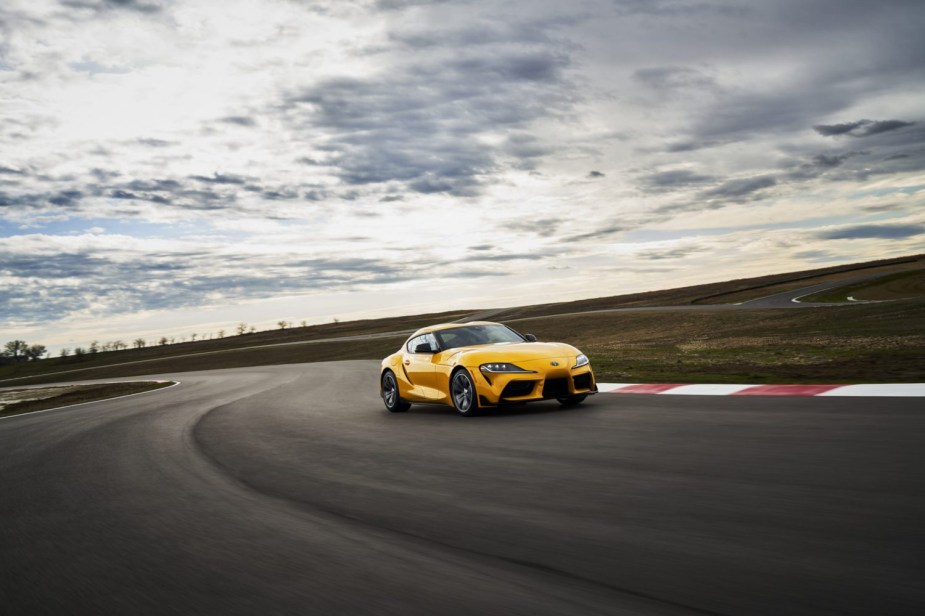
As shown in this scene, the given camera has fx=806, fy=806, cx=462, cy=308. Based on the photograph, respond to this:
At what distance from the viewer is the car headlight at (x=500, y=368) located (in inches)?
412

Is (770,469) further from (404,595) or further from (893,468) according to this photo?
(404,595)

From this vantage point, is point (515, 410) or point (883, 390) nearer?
point (883, 390)

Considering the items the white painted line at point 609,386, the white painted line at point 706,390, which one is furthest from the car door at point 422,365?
the white painted line at point 706,390

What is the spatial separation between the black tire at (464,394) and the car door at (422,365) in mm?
484

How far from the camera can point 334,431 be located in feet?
32.9

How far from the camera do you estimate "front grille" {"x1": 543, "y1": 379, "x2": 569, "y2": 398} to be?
10.5m

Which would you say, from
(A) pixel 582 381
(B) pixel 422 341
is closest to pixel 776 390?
(A) pixel 582 381

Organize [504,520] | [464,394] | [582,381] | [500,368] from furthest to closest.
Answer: [464,394], [582,381], [500,368], [504,520]

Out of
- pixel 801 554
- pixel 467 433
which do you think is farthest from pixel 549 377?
pixel 801 554

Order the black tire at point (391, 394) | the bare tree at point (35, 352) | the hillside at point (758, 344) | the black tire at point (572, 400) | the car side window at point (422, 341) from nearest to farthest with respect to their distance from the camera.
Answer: the black tire at point (572, 400) < the car side window at point (422, 341) < the black tire at point (391, 394) < the hillside at point (758, 344) < the bare tree at point (35, 352)

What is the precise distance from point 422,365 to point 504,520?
731 cm

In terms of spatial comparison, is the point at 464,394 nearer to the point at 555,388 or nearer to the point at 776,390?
the point at 555,388

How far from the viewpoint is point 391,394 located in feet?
41.3

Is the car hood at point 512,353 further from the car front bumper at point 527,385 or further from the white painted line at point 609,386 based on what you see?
the white painted line at point 609,386
